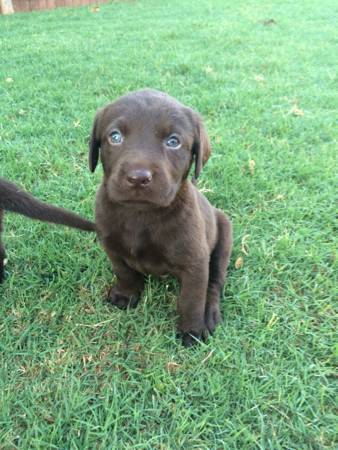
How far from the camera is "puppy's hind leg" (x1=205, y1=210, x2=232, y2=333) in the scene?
256 cm

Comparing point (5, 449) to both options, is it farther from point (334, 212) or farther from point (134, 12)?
point (134, 12)

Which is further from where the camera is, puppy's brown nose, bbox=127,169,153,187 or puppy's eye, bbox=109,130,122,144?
puppy's eye, bbox=109,130,122,144

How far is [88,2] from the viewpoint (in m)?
13.6

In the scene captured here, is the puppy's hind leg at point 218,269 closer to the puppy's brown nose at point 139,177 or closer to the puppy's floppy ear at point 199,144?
the puppy's floppy ear at point 199,144

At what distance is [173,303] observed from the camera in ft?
8.84

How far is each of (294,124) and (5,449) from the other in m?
4.05

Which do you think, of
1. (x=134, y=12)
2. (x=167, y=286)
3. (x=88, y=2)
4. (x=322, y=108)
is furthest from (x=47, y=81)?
(x=88, y=2)

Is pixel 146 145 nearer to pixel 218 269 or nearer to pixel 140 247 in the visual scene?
pixel 140 247

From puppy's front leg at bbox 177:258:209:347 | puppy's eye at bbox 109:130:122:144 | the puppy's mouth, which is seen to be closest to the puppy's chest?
puppy's front leg at bbox 177:258:209:347

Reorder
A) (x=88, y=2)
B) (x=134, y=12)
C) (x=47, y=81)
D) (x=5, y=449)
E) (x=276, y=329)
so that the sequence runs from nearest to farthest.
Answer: (x=5, y=449)
(x=276, y=329)
(x=47, y=81)
(x=134, y=12)
(x=88, y=2)

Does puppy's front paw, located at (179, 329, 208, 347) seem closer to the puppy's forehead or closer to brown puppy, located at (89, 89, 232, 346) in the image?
brown puppy, located at (89, 89, 232, 346)

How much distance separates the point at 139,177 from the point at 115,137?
1.03 feet

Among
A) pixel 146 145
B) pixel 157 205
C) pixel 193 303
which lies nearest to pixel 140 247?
pixel 157 205

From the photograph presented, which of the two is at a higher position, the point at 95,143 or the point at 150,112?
the point at 150,112
